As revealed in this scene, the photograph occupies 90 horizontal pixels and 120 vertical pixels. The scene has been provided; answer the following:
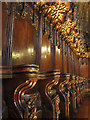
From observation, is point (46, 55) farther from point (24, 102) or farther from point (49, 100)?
point (24, 102)

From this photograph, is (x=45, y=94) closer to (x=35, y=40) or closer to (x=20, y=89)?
(x=20, y=89)

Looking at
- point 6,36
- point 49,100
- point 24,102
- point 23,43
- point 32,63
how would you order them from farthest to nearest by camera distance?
point 32,63, point 23,43, point 49,100, point 6,36, point 24,102

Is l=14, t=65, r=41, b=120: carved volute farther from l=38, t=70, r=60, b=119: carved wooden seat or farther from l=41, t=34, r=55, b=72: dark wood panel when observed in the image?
l=41, t=34, r=55, b=72: dark wood panel

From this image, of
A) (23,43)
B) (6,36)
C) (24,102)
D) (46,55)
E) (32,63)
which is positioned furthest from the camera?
(46,55)

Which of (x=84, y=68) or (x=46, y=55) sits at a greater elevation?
(x=46, y=55)

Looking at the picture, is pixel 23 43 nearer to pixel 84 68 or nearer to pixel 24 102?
pixel 24 102

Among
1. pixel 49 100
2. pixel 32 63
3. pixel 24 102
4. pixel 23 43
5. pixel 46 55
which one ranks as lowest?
pixel 49 100

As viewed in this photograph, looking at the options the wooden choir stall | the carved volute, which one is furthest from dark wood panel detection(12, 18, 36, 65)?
the carved volute

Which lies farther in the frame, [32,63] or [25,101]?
[32,63]

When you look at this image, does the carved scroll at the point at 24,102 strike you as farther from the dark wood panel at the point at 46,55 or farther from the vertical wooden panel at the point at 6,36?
the dark wood panel at the point at 46,55

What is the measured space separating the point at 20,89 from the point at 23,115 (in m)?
0.28

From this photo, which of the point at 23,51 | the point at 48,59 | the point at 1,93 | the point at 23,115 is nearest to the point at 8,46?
the point at 23,51

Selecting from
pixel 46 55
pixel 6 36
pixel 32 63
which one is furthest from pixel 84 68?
pixel 6 36

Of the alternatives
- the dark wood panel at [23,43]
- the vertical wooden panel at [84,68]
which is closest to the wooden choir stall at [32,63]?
the dark wood panel at [23,43]
